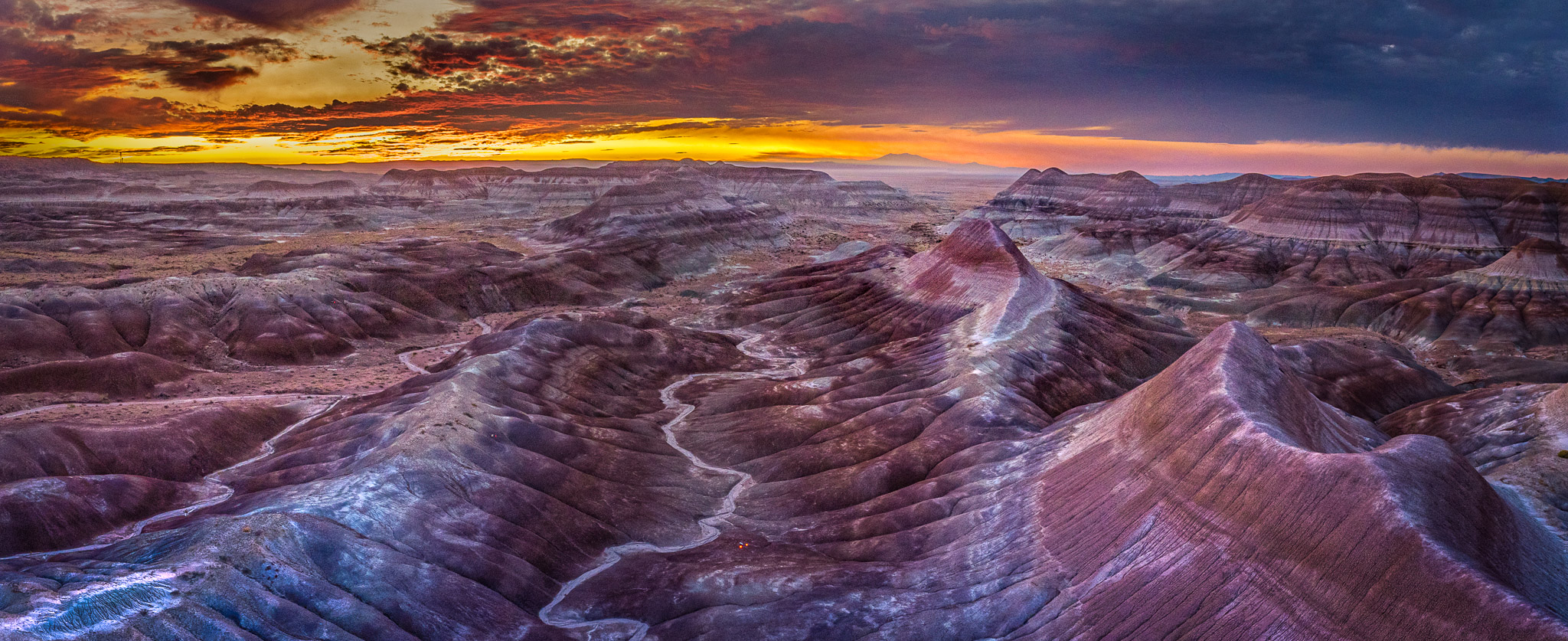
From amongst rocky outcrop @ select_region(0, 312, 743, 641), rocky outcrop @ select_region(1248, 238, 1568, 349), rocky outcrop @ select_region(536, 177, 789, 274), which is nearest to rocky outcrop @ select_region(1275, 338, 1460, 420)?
rocky outcrop @ select_region(1248, 238, 1568, 349)

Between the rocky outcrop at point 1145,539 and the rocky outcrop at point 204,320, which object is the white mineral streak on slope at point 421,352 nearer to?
the rocky outcrop at point 204,320

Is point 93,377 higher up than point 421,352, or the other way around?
point 93,377

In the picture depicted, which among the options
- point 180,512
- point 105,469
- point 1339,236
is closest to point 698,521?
point 180,512

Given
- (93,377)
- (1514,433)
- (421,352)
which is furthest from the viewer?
(421,352)

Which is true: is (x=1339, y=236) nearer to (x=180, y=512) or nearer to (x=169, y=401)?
(x=180, y=512)

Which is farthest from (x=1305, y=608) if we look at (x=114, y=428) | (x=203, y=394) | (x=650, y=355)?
(x=203, y=394)

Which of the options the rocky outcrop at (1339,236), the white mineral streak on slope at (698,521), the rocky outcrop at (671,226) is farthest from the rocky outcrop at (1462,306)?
the rocky outcrop at (671,226)

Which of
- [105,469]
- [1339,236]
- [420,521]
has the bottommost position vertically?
[105,469]

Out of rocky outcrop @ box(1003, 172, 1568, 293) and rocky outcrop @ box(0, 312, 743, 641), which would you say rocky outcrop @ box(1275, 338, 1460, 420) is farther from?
rocky outcrop @ box(1003, 172, 1568, 293)
